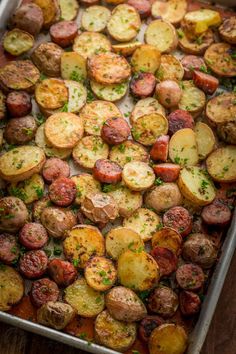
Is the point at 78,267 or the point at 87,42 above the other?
the point at 87,42

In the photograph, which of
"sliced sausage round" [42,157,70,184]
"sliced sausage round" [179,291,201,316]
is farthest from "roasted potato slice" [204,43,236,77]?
"sliced sausage round" [179,291,201,316]

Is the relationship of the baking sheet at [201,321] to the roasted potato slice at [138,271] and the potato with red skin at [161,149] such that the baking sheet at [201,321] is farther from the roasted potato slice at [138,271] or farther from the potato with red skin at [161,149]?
the potato with red skin at [161,149]

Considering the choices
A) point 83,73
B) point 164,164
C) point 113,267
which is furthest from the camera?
point 83,73

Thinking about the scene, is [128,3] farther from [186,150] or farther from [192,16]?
[186,150]

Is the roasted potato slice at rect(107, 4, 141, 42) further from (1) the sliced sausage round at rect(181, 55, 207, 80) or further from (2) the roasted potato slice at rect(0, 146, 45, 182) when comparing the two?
(2) the roasted potato slice at rect(0, 146, 45, 182)

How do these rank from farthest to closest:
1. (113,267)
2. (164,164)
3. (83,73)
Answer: (83,73)
(164,164)
(113,267)

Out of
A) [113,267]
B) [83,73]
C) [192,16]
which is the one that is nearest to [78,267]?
[113,267]

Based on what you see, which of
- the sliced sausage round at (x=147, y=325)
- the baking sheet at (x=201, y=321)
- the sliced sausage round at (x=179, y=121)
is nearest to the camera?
the baking sheet at (x=201, y=321)

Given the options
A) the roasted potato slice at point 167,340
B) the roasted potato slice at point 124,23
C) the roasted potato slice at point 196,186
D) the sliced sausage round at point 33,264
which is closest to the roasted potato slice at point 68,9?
the roasted potato slice at point 124,23
